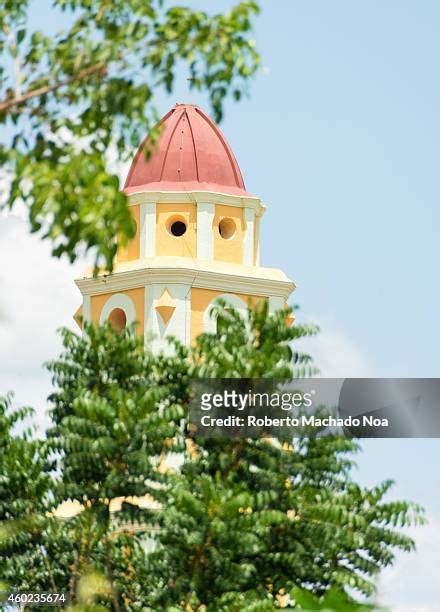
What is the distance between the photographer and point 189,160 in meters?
35.5

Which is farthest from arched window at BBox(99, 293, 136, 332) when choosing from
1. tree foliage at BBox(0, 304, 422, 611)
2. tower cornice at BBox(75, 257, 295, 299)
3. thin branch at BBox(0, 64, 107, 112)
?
thin branch at BBox(0, 64, 107, 112)

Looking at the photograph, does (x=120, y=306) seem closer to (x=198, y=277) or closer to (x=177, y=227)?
(x=198, y=277)

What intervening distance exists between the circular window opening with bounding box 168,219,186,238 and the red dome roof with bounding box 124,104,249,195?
0.70 m

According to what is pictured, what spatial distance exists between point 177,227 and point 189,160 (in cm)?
137

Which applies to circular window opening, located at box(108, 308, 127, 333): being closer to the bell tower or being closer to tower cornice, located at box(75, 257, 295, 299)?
the bell tower

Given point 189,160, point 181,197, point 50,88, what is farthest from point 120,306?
point 50,88

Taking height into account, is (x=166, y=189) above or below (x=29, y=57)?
above

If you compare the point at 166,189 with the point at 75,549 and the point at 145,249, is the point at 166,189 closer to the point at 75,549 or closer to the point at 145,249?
the point at 145,249

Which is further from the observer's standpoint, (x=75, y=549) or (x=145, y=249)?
(x=145, y=249)

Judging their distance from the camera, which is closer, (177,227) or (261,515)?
(261,515)

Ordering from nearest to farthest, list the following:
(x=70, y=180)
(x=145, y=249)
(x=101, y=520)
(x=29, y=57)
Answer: (x=70, y=180)
(x=29, y=57)
(x=101, y=520)
(x=145, y=249)

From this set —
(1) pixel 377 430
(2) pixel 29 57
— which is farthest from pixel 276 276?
(2) pixel 29 57

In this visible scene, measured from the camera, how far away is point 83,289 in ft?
117

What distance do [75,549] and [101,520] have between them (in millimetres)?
764
